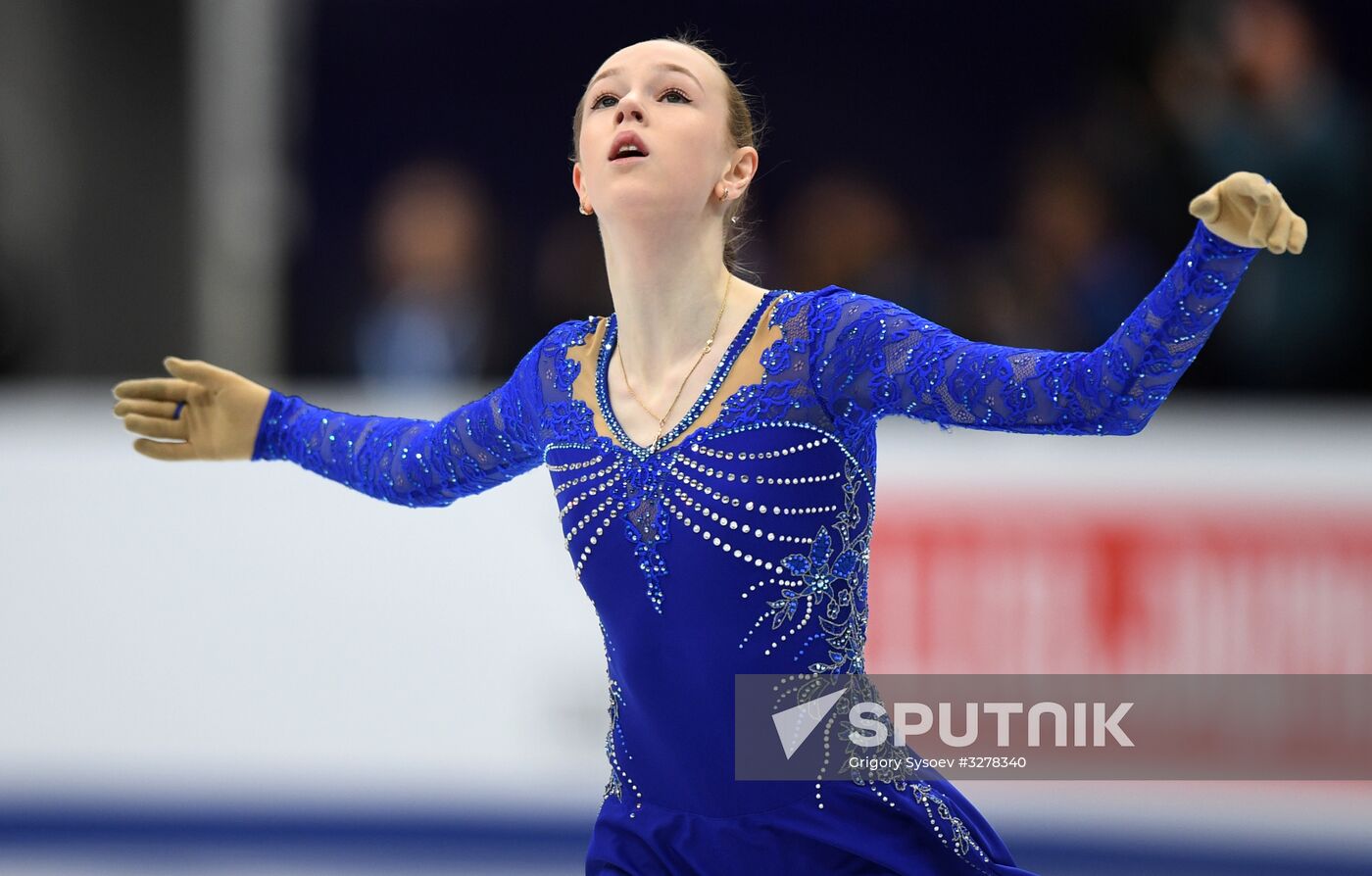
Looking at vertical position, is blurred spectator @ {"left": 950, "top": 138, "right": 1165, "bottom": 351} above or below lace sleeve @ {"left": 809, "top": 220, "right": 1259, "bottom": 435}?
above

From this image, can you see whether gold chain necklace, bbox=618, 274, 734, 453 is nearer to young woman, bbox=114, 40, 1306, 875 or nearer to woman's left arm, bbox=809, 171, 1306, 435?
young woman, bbox=114, 40, 1306, 875

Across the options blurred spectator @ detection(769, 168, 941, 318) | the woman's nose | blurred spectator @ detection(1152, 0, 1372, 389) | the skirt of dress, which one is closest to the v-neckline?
the woman's nose

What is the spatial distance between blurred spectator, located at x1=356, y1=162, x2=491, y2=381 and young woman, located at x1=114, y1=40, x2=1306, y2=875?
11.2ft

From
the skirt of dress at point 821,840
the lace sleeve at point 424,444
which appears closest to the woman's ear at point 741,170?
the lace sleeve at point 424,444

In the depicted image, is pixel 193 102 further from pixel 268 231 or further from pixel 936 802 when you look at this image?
pixel 936 802

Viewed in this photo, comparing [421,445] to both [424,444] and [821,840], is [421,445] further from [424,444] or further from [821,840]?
[821,840]

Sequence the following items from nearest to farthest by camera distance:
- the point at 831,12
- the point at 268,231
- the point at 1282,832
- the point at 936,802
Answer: the point at 936,802
the point at 1282,832
the point at 268,231
the point at 831,12

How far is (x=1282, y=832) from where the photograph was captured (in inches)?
176

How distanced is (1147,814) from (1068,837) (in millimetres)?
235

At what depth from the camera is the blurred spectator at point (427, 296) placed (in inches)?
225

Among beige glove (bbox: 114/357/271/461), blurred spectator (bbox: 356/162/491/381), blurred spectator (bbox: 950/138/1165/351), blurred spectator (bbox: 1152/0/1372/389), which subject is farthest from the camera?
blurred spectator (bbox: 356/162/491/381)

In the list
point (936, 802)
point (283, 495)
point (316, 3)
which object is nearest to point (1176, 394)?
point (283, 495)

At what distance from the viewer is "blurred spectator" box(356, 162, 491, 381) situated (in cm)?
571

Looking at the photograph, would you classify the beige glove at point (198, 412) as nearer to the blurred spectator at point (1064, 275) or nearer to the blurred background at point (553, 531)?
the blurred background at point (553, 531)
